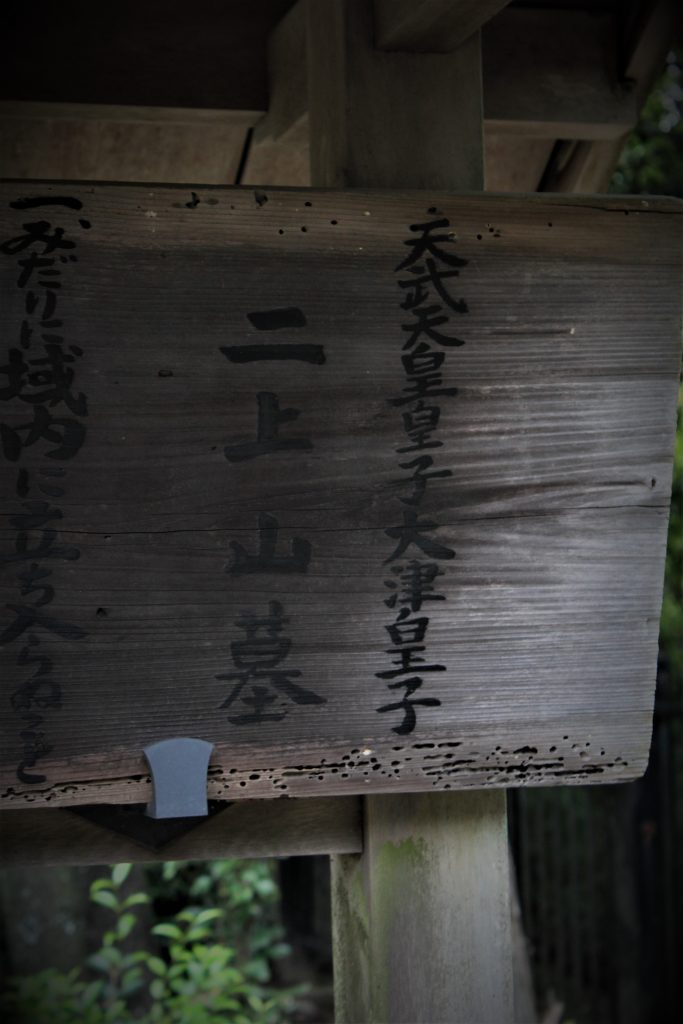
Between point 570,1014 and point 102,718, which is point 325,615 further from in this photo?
point 570,1014

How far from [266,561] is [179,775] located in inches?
13.4

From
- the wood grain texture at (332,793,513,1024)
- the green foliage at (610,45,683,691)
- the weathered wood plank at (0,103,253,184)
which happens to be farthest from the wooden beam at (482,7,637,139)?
the green foliage at (610,45,683,691)

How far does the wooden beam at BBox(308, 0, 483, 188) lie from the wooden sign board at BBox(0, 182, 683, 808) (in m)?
0.14

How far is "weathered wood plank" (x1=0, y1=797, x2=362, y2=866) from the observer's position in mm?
1819

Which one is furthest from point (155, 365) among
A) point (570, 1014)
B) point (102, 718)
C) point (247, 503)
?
point (570, 1014)

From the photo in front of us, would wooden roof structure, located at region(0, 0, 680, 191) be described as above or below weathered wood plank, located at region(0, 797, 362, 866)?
above

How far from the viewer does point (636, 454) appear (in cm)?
185

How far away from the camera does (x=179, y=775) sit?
1685 millimetres

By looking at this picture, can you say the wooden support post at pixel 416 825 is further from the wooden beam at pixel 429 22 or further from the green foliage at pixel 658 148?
the green foliage at pixel 658 148

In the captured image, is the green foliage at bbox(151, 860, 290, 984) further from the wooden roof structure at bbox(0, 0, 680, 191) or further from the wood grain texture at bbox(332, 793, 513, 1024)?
the wooden roof structure at bbox(0, 0, 680, 191)

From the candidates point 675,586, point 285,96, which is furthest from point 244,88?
point 675,586

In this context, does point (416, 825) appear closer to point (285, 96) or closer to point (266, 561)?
point (266, 561)

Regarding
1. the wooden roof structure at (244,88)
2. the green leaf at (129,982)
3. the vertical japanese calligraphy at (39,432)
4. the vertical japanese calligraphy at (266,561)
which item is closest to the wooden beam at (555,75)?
the wooden roof structure at (244,88)

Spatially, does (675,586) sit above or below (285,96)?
below
